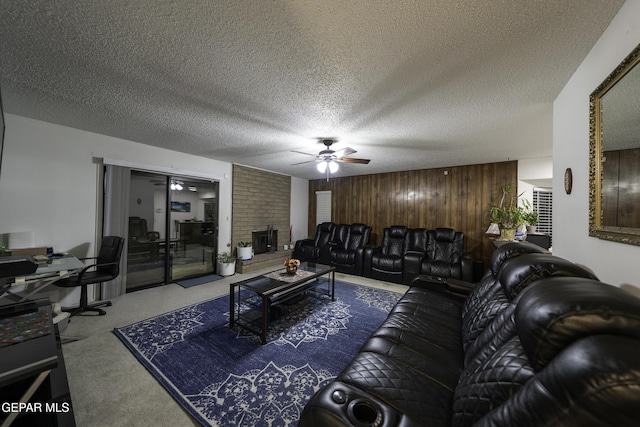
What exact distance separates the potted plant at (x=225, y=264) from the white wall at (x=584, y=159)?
187 inches

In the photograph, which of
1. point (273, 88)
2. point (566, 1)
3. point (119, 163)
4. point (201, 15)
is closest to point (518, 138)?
point (566, 1)

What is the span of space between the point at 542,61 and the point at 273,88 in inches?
78.5

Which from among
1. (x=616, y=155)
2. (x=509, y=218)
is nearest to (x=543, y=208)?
(x=509, y=218)

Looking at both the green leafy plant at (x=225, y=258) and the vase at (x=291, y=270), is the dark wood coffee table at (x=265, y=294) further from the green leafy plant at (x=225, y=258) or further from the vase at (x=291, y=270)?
the green leafy plant at (x=225, y=258)

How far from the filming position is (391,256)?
14.9 ft

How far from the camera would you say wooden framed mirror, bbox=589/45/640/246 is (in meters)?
1.05

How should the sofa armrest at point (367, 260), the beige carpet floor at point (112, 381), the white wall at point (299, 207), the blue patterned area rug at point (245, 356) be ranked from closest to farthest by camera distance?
the beige carpet floor at point (112, 381) < the blue patterned area rug at point (245, 356) < the sofa armrest at point (367, 260) < the white wall at point (299, 207)

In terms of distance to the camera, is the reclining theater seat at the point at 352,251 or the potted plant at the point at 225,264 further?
the reclining theater seat at the point at 352,251

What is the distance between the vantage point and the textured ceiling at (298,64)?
1.24 metres

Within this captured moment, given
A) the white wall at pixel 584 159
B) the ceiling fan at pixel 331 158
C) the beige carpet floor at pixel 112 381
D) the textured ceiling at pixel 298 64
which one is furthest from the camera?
the ceiling fan at pixel 331 158

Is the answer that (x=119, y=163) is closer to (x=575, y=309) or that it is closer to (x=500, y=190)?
(x=575, y=309)

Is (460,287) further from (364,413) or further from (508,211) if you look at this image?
(508,211)

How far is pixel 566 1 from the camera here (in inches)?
44.7

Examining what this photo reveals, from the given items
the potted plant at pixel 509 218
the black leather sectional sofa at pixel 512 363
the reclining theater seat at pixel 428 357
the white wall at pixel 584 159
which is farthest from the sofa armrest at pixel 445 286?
the potted plant at pixel 509 218
